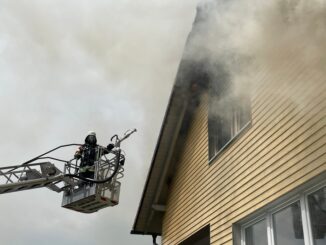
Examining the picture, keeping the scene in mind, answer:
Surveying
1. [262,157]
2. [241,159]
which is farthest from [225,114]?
[262,157]

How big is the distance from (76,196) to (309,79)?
4962 mm

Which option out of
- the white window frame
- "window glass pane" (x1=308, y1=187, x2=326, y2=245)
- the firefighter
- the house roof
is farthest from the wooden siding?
the firefighter

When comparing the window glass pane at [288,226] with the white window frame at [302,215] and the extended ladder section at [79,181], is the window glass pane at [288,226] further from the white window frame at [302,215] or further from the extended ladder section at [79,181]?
the extended ladder section at [79,181]

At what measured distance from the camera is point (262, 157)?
646 cm

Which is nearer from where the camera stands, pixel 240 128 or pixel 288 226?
pixel 288 226

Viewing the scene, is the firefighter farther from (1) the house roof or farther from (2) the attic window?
(2) the attic window

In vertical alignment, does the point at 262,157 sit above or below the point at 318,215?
above

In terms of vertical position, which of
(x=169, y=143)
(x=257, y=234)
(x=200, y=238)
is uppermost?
(x=169, y=143)

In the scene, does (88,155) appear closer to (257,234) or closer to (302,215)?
(257,234)

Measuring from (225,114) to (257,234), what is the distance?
2.64 metres

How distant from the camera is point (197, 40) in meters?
7.81

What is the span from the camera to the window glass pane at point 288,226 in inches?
210

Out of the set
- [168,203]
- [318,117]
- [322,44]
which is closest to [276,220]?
[318,117]

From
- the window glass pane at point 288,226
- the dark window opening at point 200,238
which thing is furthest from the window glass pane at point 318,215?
the dark window opening at point 200,238
